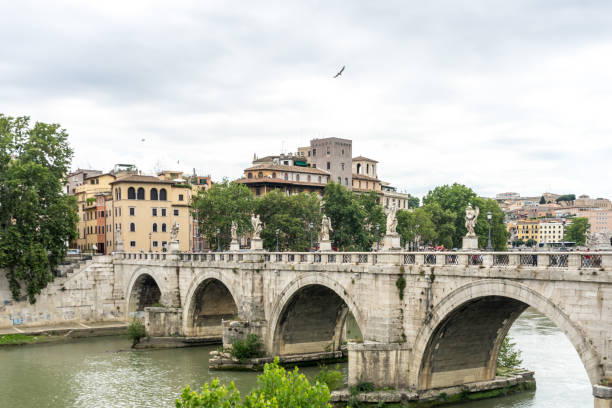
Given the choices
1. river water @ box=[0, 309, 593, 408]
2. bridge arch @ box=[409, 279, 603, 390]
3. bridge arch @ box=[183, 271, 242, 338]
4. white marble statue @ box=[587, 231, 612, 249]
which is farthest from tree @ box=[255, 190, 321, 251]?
white marble statue @ box=[587, 231, 612, 249]

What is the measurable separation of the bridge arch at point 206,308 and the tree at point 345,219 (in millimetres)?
21855

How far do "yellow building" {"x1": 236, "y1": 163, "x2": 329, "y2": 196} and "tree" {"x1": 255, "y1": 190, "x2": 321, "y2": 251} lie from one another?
11.4 meters

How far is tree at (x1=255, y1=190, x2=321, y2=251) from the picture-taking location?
5756 cm

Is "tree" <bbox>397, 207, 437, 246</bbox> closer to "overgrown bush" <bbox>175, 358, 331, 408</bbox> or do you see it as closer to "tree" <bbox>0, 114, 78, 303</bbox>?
"tree" <bbox>0, 114, 78, 303</bbox>

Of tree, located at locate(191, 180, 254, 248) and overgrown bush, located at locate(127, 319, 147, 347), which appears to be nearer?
overgrown bush, located at locate(127, 319, 147, 347)

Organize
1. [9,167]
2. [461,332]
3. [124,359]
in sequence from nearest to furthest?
[461,332] < [124,359] < [9,167]

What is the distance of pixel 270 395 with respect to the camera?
1559cm

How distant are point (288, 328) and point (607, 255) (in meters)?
18.5

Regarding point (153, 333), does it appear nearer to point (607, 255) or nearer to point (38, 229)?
point (38, 229)

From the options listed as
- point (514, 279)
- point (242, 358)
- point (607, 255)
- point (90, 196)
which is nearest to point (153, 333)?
point (242, 358)

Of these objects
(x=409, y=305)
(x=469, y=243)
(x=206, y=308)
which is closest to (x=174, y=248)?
(x=206, y=308)

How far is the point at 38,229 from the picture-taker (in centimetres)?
4853

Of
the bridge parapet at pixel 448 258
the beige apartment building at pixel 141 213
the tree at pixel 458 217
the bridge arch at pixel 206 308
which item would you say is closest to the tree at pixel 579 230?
the tree at pixel 458 217

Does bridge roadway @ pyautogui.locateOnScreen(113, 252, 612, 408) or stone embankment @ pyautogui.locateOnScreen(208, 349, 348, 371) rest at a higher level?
bridge roadway @ pyautogui.locateOnScreen(113, 252, 612, 408)
